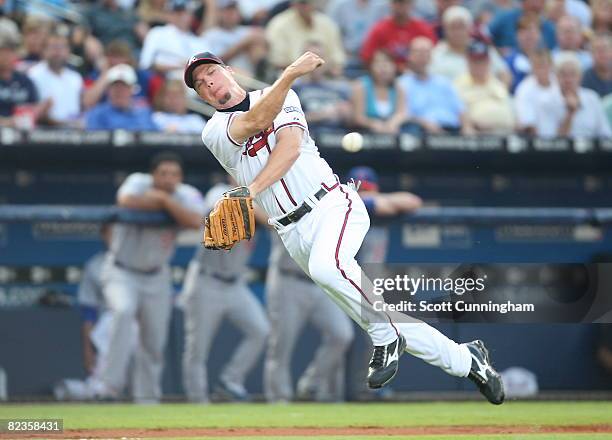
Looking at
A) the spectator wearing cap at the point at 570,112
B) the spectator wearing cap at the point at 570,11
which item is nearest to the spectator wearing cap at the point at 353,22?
the spectator wearing cap at the point at 570,112

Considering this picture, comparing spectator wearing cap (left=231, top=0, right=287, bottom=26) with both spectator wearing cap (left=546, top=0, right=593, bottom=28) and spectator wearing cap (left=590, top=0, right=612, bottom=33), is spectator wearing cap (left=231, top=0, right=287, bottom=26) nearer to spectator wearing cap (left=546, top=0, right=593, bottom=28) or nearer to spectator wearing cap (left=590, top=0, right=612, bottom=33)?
spectator wearing cap (left=546, top=0, right=593, bottom=28)

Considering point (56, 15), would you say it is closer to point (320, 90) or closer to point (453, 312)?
point (320, 90)

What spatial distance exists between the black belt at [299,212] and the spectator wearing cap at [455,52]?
5543mm

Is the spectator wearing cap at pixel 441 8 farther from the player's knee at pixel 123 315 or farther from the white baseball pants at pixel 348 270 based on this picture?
the white baseball pants at pixel 348 270

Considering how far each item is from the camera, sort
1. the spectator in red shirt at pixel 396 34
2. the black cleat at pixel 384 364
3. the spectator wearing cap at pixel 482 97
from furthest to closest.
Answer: the spectator in red shirt at pixel 396 34 < the spectator wearing cap at pixel 482 97 < the black cleat at pixel 384 364

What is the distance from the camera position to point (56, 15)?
37.0 feet

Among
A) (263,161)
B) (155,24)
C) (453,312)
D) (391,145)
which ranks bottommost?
(453,312)

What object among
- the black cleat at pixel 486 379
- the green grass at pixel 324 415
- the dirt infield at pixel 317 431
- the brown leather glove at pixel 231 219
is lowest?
the dirt infield at pixel 317 431

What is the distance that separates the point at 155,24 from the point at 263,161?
213 inches

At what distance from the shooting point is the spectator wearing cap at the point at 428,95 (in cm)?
1088

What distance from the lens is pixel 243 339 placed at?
9305 millimetres

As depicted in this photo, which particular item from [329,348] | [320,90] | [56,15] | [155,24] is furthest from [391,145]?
[56,15]

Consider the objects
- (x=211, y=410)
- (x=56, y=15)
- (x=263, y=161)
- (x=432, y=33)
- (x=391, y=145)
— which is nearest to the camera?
(x=263, y=161)

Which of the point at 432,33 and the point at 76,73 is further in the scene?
the point at 432,33
